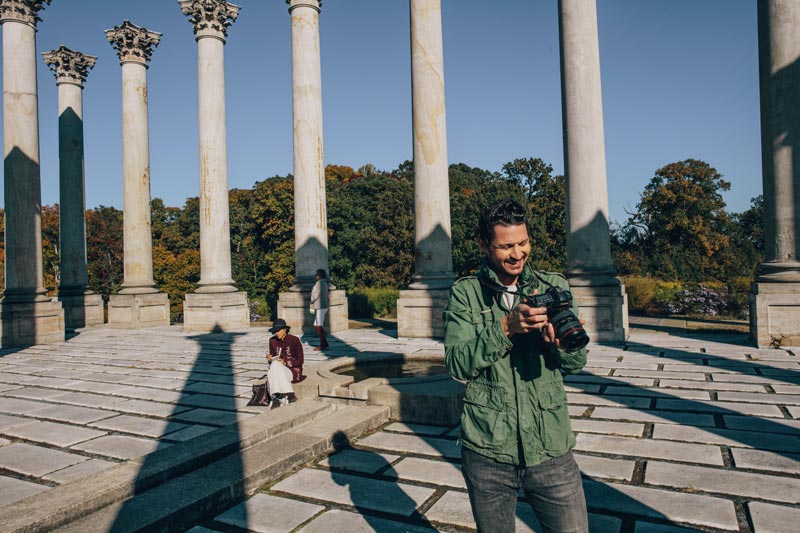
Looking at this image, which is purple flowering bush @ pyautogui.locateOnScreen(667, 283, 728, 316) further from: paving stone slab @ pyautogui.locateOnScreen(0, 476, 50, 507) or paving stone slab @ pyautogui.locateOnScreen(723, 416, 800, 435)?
paving stone slab @ pyautogui.locateOnScreen(0, 476, 50, 507)

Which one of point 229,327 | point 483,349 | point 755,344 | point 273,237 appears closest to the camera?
point 483,349

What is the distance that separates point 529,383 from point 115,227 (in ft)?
255

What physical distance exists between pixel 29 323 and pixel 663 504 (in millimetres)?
23767

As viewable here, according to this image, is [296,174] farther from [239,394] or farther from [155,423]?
[155,423]

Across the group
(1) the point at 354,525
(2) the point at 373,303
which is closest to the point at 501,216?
(1) the point at 354,525

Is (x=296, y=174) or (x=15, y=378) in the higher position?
(x=296, y=174)

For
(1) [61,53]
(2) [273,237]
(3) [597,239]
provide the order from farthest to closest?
(2) [273,237] < (1) [61,53] < (3) [597,239]

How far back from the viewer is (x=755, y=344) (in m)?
15.5

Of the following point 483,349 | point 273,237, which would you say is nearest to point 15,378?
point 483,349

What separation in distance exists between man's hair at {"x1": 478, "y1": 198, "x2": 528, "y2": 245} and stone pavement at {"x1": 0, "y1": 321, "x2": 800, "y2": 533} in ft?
10.2

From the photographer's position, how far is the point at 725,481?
236 inches

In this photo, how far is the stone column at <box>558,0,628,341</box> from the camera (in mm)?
17703

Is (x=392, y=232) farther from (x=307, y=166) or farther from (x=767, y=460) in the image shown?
(x=767, y=460)

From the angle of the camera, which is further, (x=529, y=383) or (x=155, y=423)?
(x=155, y=423)
